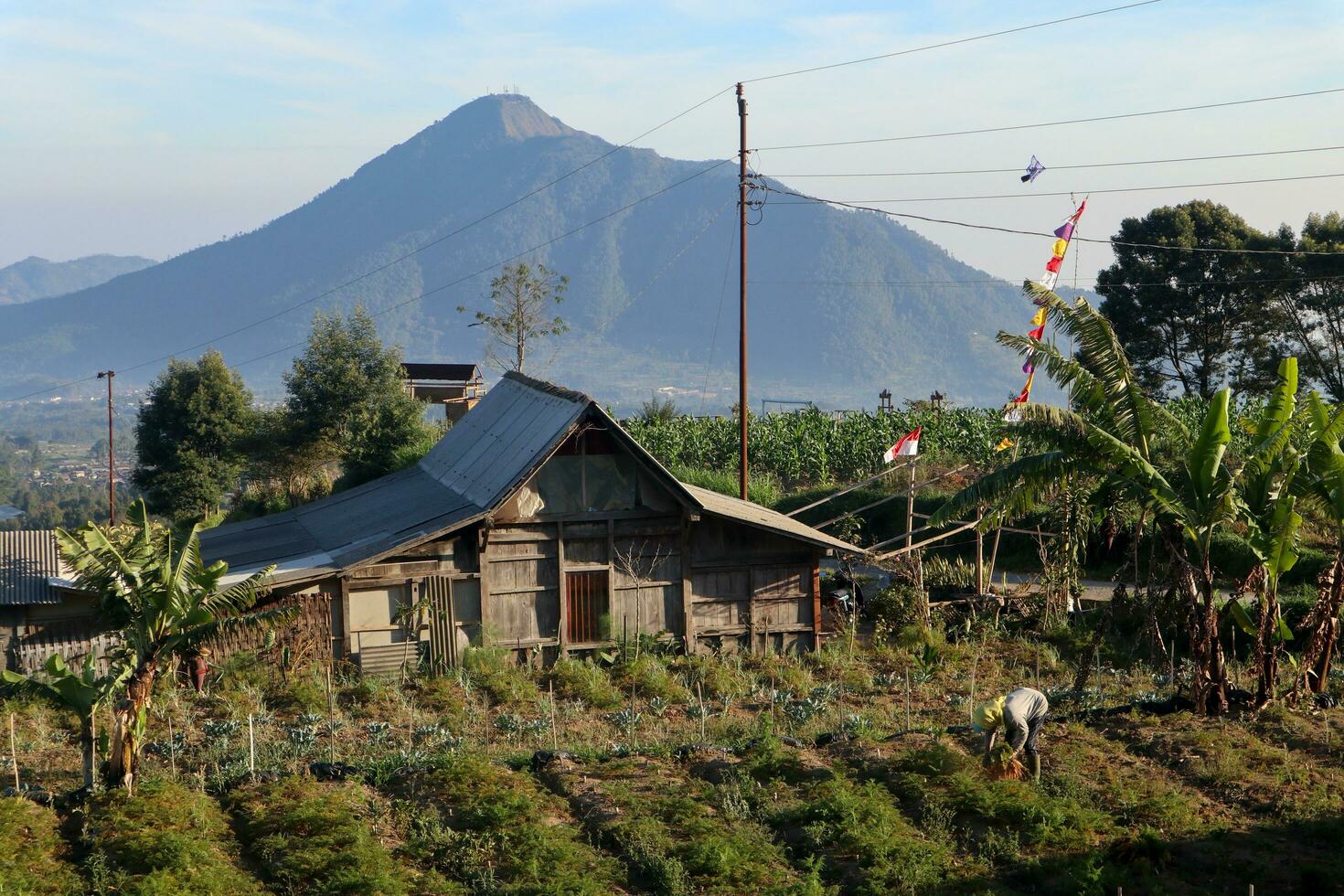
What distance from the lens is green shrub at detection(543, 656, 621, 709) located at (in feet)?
68.1

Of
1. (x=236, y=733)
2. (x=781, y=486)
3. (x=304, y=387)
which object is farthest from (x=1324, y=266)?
(x=236, y=733)

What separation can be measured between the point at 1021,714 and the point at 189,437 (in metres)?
38.9

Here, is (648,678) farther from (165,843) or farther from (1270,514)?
(1270,514)

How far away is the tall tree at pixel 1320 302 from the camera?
151 ft

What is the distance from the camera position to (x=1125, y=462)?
1739cm

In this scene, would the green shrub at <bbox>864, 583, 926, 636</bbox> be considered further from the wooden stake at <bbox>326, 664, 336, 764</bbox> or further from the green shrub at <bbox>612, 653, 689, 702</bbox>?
the wooden stake at <bbox>326, 664, 336, 764</bbox>

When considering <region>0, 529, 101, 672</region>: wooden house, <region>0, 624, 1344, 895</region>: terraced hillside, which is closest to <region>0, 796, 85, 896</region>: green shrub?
<region>0, 624, 1344, 895</region>: terraced hillside

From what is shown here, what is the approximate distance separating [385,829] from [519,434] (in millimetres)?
12519

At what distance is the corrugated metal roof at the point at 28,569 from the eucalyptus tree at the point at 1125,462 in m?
16.6

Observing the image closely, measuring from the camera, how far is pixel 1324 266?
152ft

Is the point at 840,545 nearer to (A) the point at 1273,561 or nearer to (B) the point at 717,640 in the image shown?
(B) the point at 717,640

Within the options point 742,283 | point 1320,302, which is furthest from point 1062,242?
point 1320,302

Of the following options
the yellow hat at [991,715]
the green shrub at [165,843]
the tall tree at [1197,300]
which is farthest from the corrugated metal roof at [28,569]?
the tall tree at [1197,300]

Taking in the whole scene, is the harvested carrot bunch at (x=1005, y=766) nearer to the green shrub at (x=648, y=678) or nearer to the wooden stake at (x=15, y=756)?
the green shrub at (x=648, y=678)
